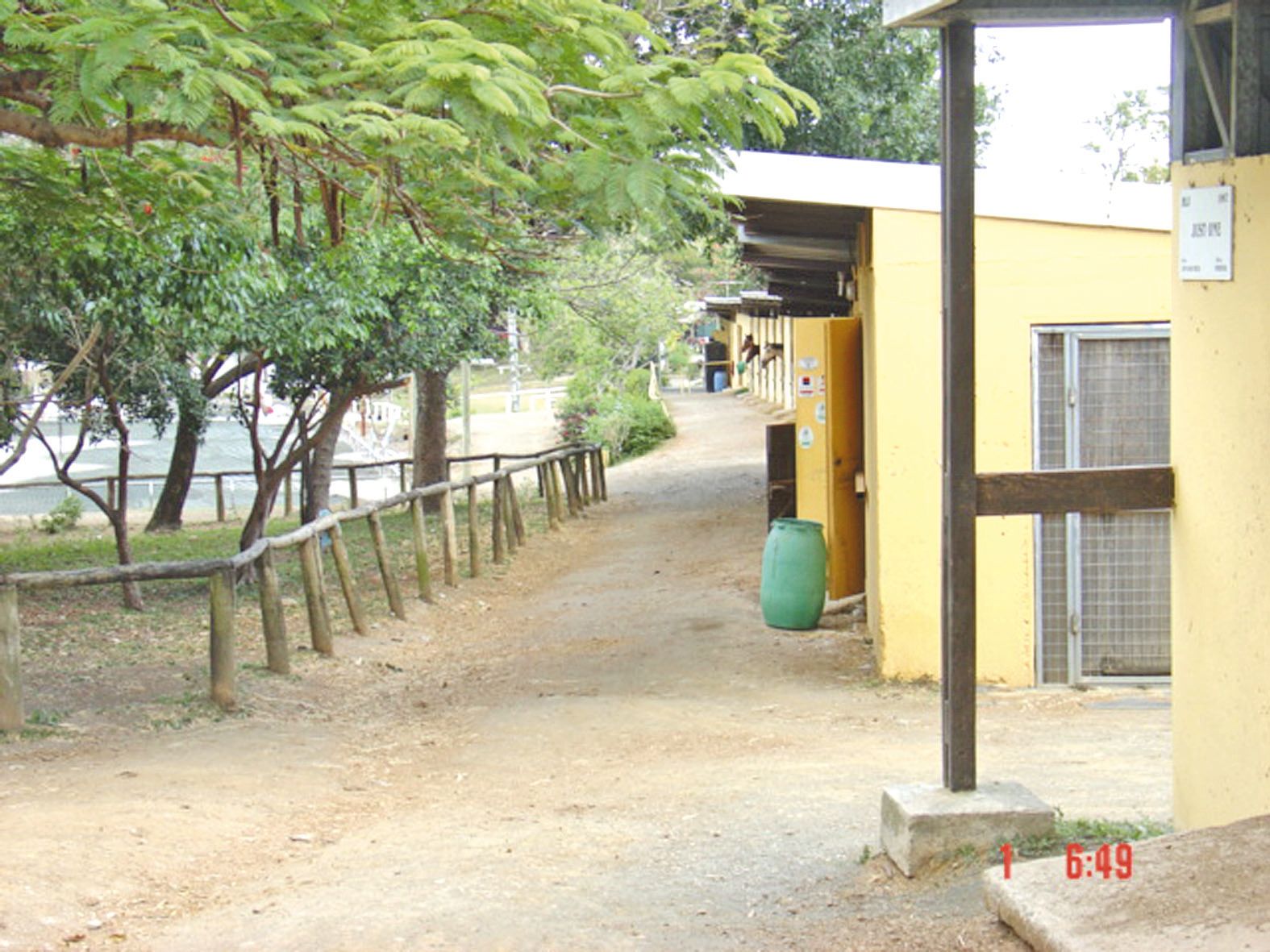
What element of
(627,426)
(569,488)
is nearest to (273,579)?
(569,488)

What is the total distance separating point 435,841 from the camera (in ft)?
19.8

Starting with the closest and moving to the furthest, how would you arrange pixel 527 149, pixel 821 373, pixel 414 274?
pixel 527 149, pixel 821 373, pixel 414 274

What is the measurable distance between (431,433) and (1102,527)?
14444mm

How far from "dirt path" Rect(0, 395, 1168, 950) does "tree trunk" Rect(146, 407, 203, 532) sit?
8.47 meters

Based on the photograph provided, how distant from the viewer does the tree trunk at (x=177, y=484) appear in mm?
19359

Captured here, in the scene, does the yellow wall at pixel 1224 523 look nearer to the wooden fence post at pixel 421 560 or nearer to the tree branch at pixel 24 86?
the tree branch at pixel 24 86

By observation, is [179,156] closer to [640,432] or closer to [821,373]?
[821,373]

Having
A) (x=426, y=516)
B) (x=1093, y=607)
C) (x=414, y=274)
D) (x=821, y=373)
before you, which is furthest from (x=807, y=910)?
(x=426, y=516)

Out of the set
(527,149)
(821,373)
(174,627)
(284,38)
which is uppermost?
(284,38)

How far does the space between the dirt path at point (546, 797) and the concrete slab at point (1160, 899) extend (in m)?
0.18

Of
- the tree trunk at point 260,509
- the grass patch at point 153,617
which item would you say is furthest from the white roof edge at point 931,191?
the tree trunk at point 260,509

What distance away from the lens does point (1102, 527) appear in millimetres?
9195

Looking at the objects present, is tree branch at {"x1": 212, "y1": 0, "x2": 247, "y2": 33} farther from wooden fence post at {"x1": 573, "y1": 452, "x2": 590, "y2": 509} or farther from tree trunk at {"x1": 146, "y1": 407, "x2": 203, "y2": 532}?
wooden fence post at {"x1": 573, "y1": 452, "x2": 590, "y2": 509}

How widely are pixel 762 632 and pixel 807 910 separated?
6.47m
